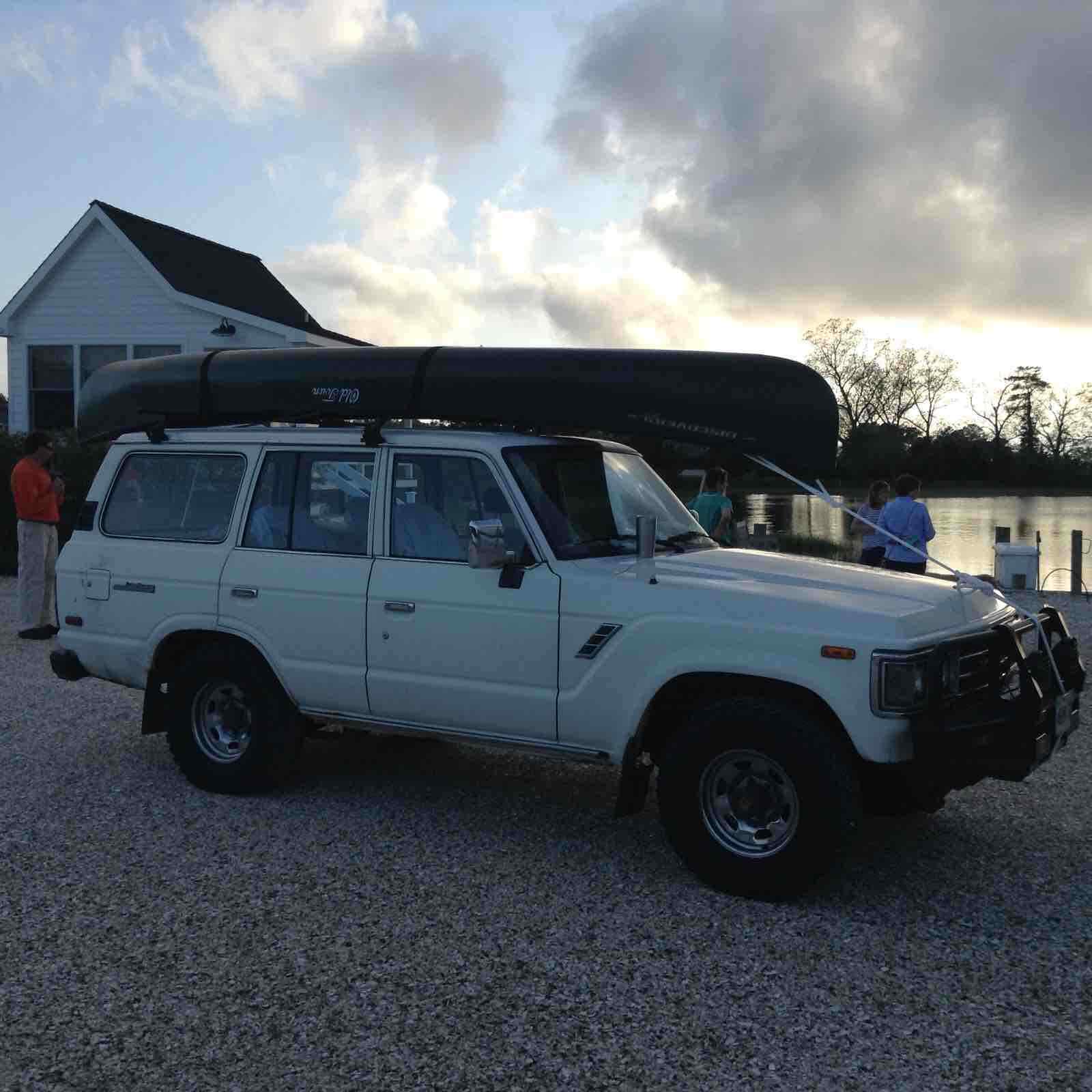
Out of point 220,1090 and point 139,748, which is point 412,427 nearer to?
point 139,748

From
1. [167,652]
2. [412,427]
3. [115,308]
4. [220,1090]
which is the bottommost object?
[220,1090]

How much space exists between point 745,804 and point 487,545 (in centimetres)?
156

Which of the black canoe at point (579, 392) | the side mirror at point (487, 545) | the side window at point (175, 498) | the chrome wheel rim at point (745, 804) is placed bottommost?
the chrome wheel rim at point (745, 804)

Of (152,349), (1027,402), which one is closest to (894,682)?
(152,349)

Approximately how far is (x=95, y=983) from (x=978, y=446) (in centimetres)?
5422

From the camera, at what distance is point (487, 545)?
5105 millimetres

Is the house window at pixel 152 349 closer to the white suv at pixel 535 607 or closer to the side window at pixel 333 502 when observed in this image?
the white suv at pixel 535 607

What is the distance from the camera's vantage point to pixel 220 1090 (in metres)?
3.45

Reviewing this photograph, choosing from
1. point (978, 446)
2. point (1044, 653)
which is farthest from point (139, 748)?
point (978, 446)

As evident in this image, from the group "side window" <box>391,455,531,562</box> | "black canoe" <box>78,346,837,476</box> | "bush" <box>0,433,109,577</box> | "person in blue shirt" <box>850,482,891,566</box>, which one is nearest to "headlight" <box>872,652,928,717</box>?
"black canoe" <box>78,346,837,476</box>

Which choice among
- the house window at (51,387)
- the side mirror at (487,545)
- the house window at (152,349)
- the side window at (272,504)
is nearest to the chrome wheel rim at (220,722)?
the side window at (272,504)

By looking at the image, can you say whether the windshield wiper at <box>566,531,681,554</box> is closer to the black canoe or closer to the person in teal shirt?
the black canoe

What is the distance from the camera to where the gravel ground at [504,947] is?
11.9 ft

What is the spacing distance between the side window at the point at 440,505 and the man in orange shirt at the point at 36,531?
6770mm
